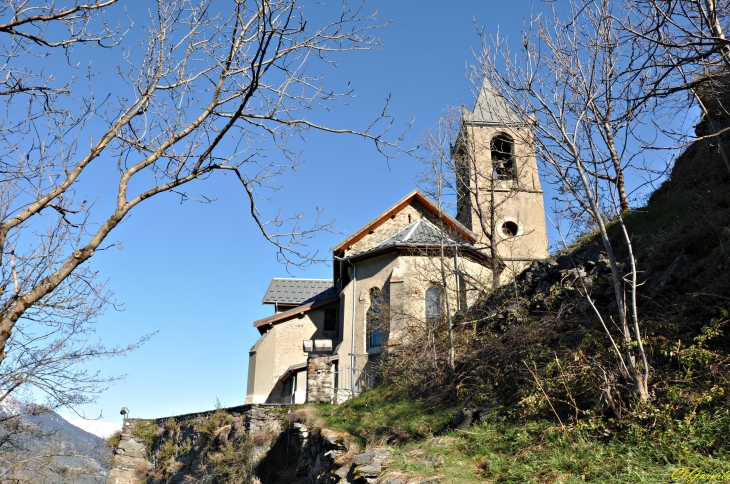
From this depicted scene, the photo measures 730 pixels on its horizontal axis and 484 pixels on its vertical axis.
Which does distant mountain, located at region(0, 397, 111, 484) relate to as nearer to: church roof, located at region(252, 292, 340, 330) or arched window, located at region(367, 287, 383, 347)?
arched window, located at region(367, 287, 383, 347)

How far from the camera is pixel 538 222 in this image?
25.8 meters

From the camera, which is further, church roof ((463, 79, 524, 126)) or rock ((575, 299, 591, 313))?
rock ((575, 299, 591, 313))

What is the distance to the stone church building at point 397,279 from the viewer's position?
18156 mm

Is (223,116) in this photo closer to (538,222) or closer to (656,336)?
(656,336)

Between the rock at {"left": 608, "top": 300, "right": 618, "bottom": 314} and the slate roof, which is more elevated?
the slate roof

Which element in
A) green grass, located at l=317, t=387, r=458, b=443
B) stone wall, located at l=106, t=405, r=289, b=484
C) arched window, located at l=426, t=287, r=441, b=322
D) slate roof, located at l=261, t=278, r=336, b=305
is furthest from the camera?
slate roof, located at l=261, t=278, r=336, b=305

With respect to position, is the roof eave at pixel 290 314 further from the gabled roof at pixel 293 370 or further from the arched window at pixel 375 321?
the arched window at pixel 375 321

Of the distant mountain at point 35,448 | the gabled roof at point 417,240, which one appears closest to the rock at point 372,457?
the distant mountain at point 35,448

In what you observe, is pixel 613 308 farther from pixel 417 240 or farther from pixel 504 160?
pixel 504 160

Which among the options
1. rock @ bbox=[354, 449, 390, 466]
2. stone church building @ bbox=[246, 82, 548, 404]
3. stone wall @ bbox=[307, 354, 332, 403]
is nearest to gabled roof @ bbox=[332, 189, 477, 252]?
stone church building @ bbox=[246, 82, 548, 404]

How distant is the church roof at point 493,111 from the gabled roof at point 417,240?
4.20 meters

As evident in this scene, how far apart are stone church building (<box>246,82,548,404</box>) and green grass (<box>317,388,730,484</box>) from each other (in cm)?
699

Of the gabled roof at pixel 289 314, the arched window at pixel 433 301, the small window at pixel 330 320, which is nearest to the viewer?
the arched window at pixel 433 301

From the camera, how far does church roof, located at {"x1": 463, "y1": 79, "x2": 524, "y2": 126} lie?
929 cm
